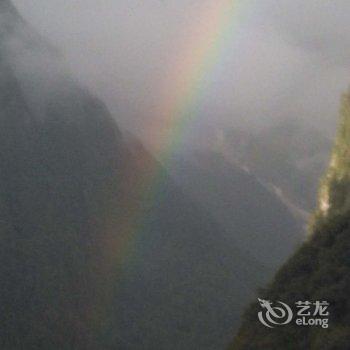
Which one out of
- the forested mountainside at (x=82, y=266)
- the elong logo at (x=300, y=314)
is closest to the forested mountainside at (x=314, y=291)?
the elong logo at (x=300, y=314)

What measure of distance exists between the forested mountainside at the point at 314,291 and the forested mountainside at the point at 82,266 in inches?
3187

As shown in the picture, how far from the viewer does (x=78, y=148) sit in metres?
198

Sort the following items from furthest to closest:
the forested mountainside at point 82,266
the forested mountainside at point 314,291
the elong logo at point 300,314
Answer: the forested mountainside at point 82,266 → the elong logo at point 300,314 → the forested mountainside at point 314,291

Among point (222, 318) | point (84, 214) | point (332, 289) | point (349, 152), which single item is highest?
point (84, 214)

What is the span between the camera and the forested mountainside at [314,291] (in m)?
25.8

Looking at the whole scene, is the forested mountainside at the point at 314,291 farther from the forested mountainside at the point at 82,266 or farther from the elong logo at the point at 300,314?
the forested mountainside at the point at 82,266

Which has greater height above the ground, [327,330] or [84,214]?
[84,214]

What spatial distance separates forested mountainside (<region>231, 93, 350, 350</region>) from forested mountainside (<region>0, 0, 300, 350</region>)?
3187 inches

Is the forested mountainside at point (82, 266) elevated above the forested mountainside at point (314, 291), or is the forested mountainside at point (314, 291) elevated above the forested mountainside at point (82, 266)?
the forested mountainside at point (82, 266)

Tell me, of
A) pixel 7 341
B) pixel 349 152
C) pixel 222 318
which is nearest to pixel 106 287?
pixel 222 318

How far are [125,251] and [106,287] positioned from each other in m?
46.1

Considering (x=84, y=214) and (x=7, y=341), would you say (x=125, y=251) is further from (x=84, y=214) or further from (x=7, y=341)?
(x=7, y=341)

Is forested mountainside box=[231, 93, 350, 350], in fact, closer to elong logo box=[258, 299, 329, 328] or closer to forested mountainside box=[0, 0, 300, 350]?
elong logo box=[258, 299, 329, 328]

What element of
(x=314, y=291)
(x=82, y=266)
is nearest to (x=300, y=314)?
(x=314, y=291)
